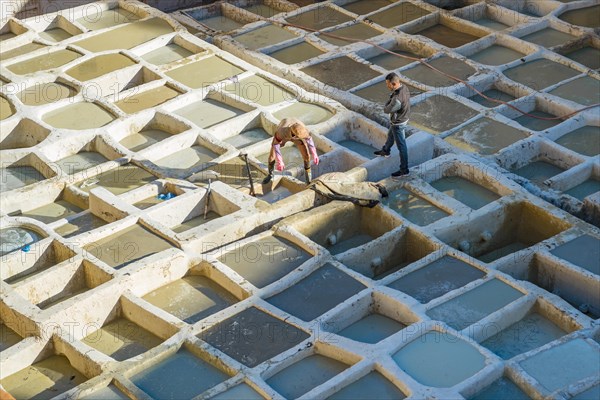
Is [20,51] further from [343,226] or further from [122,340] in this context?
[122,340]

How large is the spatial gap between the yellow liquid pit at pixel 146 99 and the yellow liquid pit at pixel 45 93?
1.01 m

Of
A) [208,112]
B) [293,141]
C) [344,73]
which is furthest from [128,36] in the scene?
[293,141]

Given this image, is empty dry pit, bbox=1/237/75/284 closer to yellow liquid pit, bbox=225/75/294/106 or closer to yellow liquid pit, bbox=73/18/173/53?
yellow liquid pit, bbox=225/75/294/106

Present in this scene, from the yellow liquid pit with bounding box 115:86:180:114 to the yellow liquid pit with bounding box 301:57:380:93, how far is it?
2.79 m

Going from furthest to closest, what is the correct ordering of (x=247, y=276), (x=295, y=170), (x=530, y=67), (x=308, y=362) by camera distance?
(x=530, y=67), (x=295, y=170), (x=247, y=276), (x=308, y=362)

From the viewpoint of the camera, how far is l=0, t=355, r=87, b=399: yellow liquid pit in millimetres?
14312

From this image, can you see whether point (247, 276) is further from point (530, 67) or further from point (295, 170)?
point (530, 67)

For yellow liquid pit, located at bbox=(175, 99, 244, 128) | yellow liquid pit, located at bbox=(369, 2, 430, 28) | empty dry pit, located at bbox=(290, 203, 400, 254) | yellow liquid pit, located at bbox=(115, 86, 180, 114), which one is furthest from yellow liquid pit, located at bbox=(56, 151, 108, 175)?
yellow liquid pit, located at bbox=(369, 2, 430, 28)

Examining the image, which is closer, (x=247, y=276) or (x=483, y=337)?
(x=483, y=337)

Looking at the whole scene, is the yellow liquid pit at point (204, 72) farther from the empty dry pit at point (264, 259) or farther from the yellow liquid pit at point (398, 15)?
the empty dry pit at point (264, 259)

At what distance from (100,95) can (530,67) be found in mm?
8381

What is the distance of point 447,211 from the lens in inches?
673

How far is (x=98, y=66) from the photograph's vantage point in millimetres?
21453

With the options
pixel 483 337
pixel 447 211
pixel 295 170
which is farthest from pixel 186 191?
pixel 483 337
